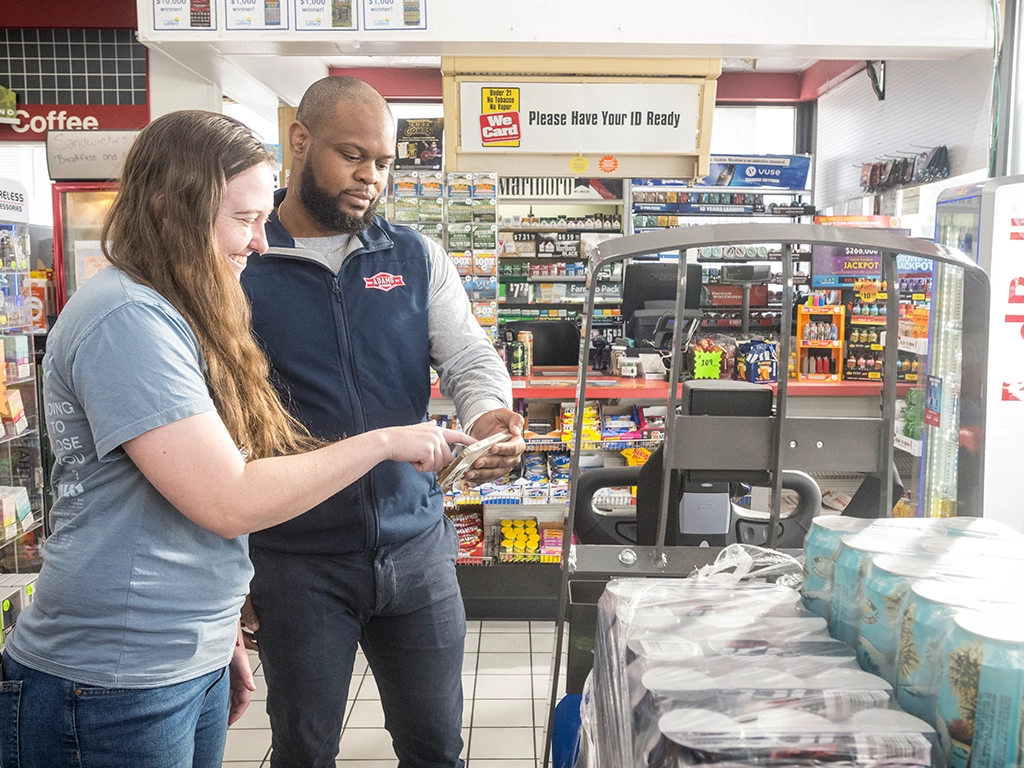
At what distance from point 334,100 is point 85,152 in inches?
140

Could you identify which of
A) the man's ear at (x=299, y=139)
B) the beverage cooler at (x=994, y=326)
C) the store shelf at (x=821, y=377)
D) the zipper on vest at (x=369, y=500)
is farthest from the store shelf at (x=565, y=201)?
the zipper on vest at (x=369, y=500)

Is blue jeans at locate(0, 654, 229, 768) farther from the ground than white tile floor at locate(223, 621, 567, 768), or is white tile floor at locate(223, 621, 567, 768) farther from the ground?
blue jeans at locate(0, 654, 229, 768)

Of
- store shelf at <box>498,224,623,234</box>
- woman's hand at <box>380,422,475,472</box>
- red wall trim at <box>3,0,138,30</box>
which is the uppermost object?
red wall trim at <box>3,0,138,30</box>

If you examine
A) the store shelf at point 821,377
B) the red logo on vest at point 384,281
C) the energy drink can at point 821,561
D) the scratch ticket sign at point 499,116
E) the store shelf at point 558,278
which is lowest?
the store shelf at point 821,377

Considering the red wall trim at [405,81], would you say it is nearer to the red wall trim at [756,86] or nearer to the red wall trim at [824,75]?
the red wall trim at [756,86]

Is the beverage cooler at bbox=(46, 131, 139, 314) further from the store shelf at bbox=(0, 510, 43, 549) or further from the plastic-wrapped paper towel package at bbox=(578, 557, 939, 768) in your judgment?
the plastic-wrapped paper towel package at bbox=(578, 557, 939, 768)

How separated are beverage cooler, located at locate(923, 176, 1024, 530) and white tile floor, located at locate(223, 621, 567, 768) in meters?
1.91

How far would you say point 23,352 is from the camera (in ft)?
12.9

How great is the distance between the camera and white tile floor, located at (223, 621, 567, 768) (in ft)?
9.96

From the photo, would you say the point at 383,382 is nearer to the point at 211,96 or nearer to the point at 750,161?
the point at 211,96

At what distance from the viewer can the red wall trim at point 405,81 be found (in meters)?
10.5

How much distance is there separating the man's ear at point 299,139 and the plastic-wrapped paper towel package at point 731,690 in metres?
1.29

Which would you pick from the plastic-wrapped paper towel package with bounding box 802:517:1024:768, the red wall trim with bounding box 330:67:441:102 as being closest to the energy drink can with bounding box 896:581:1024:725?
the plastic-wrapped paper towel package with bounding box 802:517:1024:768

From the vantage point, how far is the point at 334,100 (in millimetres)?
1874
